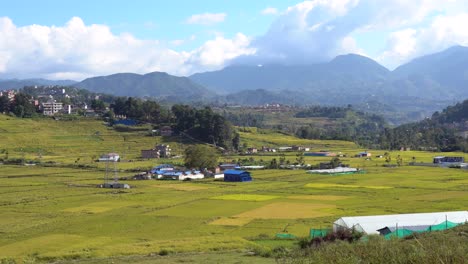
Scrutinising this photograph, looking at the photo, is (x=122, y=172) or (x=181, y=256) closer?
(x=181, y=256)

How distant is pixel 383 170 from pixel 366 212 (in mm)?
35170

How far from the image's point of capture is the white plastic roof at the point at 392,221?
23.6 m

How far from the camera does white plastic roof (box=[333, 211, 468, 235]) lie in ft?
77.3

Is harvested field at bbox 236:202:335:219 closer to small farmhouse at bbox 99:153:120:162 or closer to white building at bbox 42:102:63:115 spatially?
small farmhouse at bbox 99:153:120:162

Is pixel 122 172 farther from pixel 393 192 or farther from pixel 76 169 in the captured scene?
pixel 393 192

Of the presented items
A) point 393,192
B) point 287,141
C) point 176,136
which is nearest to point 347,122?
point 287,141

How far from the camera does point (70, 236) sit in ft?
83.5

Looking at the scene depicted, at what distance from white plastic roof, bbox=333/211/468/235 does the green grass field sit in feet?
7.45

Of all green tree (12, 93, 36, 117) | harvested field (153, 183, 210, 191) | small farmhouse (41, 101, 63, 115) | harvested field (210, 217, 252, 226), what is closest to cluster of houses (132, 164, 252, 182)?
harvested field (153, 183, 210, 191)

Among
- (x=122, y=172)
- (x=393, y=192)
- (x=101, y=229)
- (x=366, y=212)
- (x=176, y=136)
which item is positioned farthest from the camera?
(x=176, y=136)

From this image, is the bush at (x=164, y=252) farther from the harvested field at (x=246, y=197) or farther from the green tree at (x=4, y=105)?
the green tree at (x=4, y=105)

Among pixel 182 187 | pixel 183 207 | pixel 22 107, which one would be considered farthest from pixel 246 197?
pixel 22 107

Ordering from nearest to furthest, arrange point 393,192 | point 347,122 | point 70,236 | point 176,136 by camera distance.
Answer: point 70,236, point 393,192, point 176,136, point 347,122

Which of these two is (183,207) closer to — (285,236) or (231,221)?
(231,221)
